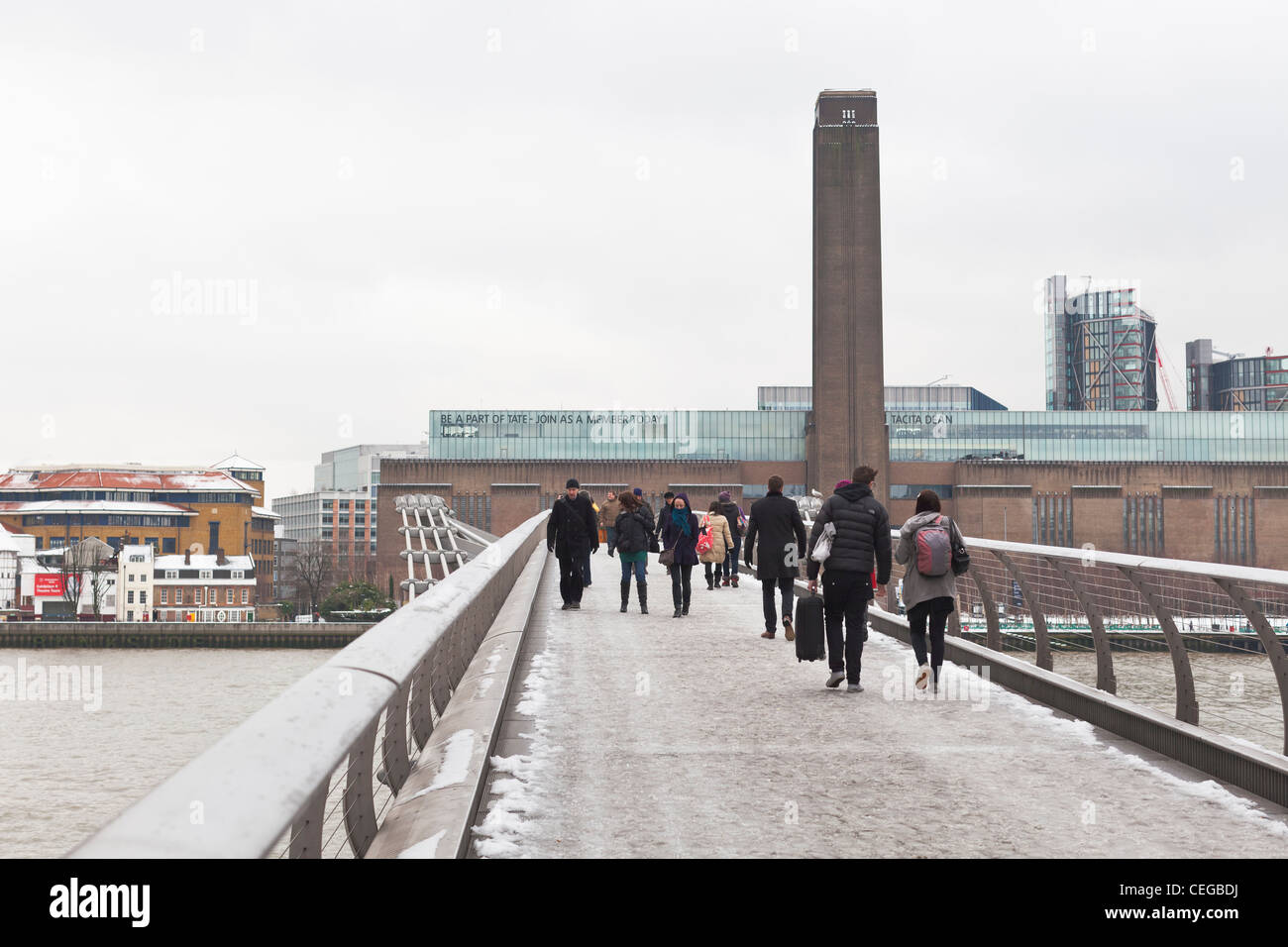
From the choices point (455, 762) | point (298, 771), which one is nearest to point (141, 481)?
point (455, 762)

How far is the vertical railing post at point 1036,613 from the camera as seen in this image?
901cm

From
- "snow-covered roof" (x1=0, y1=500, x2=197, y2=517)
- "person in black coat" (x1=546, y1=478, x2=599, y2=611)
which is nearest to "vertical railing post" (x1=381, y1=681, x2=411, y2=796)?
"person in black coat" (x1=546, y1=478, x2=599, y2=611)

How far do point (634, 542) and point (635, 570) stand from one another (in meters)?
0.38

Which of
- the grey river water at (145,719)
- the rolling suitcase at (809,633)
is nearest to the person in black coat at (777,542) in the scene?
the rolling suitcase at (809,633)

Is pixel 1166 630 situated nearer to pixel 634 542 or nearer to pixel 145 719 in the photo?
pixel 634 542

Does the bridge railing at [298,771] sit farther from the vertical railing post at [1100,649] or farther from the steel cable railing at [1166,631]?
the vertical railing post at [1100,649]

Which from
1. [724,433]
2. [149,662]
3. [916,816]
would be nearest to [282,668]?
[149,662]

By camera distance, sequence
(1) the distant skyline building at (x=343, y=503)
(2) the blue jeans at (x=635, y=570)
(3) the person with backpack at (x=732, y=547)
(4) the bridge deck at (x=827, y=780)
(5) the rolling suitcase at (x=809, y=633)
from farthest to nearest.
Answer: (1) the distant skyline building at (x=343, y=503) → (3) the person with backpack at (x=732, y=547) → (2) the blue jeans at (x=635, y=570) → (5) the rolling suitcase at (x=809, y=633) → (4) the bridge deck at (x=827, y=780)

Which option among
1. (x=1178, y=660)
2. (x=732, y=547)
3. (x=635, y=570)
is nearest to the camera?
(x=1178, y=660)

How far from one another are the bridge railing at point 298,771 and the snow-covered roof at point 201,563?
4219 inches

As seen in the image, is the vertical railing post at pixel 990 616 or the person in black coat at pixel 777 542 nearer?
the vertical railing post at pixel 990 616

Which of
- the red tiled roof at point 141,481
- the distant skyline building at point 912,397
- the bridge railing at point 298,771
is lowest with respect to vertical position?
the bridge railing at point 298,771

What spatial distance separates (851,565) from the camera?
9.20 metres

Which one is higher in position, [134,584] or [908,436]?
[908,436]
